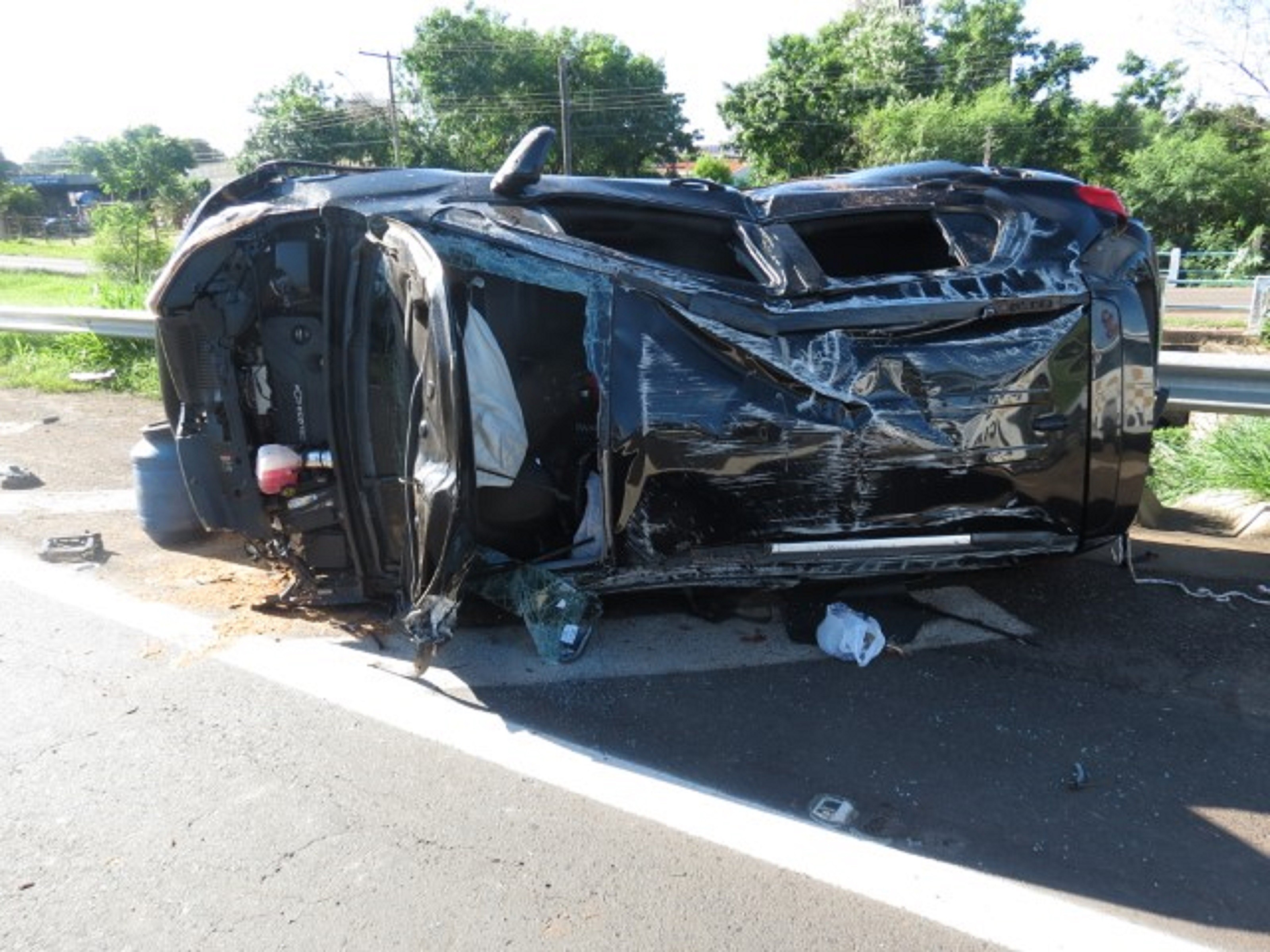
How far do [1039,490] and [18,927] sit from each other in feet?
12.0

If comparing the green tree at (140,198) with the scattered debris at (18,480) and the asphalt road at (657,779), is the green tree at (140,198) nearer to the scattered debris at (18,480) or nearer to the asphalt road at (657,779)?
the scattered debris at (18,480)

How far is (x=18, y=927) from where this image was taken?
2.36m

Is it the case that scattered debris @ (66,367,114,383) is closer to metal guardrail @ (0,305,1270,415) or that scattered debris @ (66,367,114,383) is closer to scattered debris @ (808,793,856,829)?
metal guardrail @ (0,305,1270,415)

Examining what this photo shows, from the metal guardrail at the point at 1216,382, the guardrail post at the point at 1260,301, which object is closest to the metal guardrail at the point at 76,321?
the metal guardrail at the point at 1216,382

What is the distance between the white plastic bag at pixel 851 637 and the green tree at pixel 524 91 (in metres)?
47.7

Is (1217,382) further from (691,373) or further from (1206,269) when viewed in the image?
(1206,269)

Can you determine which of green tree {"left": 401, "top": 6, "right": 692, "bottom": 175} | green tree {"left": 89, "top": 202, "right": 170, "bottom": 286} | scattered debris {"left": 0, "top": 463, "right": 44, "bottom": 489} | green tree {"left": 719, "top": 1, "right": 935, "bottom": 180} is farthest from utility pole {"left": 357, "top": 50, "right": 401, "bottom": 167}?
scattered debris {"left": 0, "top": 463, "right": 44, "bottom": 489}

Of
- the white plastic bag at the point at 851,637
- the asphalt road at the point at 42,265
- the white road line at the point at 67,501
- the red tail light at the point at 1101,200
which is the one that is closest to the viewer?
the white plastic bag at the point at 851,637

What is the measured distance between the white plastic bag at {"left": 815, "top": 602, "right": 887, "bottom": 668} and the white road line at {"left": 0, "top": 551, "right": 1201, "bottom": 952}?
3.37ft

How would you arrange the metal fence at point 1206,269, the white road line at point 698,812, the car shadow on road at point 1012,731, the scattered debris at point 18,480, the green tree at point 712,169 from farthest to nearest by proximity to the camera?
the green tree at point 712,169 → the metal fence at point 1206,269 → the scattered debris at point 18,480 → the car shadow on road at point 1012,731 → the white road line at point 698,812

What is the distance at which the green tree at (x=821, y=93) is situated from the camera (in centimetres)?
3772

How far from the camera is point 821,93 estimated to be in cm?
3778

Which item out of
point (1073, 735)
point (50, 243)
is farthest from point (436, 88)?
point (1073, 735)

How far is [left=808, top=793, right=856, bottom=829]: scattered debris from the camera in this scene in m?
2.72
